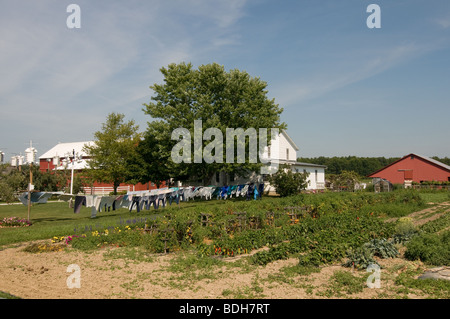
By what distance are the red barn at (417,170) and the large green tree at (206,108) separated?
1160 inches

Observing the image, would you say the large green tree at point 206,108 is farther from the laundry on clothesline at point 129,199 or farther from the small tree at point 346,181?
the small tree at point 346,181

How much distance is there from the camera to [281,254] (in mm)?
9383

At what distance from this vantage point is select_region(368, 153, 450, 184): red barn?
157 ft

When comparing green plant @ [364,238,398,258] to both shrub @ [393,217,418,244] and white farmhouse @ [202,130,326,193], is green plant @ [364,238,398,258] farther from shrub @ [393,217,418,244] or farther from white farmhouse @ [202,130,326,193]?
white farmhouse @ [202,130,326,193]

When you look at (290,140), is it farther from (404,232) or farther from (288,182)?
(404,232)

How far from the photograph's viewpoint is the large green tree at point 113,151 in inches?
1219

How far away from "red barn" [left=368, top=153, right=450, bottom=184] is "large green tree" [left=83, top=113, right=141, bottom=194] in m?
39.9

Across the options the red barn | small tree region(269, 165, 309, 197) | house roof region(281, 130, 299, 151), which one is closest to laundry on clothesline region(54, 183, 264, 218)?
small tree region(269, 165, 309, 197)

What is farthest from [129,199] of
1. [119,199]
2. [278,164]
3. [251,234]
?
[278,164]

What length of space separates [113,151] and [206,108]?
9825mm

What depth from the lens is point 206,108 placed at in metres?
29.3

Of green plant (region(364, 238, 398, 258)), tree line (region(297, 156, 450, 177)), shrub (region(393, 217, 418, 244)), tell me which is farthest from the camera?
tree line (region(297, 156, 450, 177))
